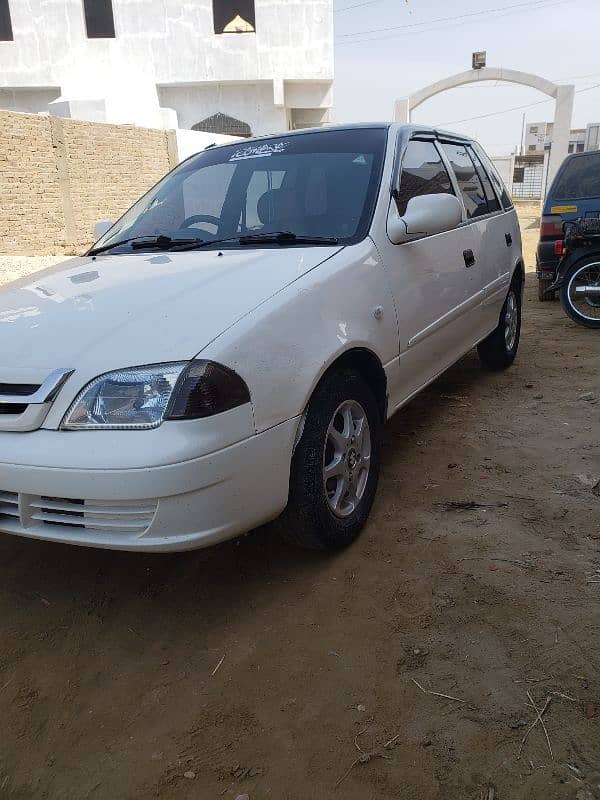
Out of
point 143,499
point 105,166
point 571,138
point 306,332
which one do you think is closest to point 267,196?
point 306,332

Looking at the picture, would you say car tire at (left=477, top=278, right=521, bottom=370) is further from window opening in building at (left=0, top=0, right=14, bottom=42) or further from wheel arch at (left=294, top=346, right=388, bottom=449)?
window opening in building at (left=0, top=0, right=14, bottom=42)

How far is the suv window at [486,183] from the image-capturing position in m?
4.75

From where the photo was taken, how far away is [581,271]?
6930 mm

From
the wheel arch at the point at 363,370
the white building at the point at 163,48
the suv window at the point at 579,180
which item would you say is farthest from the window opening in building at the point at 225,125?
the wheel arch at the point at 363,370

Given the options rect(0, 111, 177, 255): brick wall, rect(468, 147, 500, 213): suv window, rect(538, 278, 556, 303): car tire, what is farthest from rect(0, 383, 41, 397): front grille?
rect(0, 111, 177, 255): brick wall

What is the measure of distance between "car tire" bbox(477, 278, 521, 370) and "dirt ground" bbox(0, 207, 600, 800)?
2.07 metres

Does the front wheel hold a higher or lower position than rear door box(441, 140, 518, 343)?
lower

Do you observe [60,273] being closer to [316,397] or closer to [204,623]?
[316,397]

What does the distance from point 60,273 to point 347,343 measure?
1.48 m

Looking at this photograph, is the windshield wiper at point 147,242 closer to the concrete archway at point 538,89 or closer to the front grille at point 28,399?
the front grille at point 28,399

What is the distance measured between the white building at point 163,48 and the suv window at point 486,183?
70.7 ft

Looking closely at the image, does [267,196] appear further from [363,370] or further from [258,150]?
[363,370]

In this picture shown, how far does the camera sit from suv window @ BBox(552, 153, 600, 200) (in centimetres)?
754

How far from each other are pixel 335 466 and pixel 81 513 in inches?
40.8
